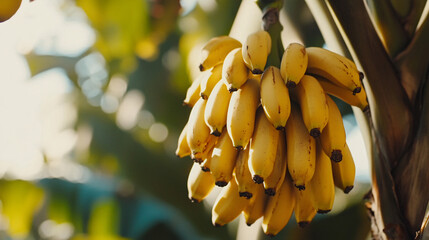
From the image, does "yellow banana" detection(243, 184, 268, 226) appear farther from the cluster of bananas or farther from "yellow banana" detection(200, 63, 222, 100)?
"yellow banana" detection(200, 63, 222, 100)

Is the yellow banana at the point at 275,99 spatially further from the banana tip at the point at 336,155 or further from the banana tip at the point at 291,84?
the banana tip at the point at 336,155

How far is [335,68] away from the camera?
102cm

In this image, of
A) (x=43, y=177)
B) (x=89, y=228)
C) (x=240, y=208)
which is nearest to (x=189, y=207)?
(x=89, y=228)

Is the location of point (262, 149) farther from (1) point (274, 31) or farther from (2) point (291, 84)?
(1) point (274, 31)

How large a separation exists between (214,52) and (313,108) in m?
0.30

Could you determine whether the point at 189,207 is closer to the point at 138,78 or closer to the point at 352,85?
the point at 138,78

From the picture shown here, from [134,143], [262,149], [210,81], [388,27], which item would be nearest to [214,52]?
[210,81]

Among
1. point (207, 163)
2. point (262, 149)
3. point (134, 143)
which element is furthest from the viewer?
point (134, 143)

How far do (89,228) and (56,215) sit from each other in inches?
9.0

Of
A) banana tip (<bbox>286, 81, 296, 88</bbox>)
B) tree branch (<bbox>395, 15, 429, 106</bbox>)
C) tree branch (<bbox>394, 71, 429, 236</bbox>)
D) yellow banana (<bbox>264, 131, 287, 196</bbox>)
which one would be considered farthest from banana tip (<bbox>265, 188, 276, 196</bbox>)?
tree branch (<bbox>395, 15, 429, 106</bbox>)

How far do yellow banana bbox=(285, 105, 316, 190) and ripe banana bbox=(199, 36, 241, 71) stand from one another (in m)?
0.23

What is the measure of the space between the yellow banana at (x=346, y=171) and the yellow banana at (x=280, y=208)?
0.33 feet

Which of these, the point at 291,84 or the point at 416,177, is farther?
the point at 416,177

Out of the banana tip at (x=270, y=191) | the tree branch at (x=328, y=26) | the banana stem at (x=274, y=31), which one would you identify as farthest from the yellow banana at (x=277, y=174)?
the tree branch at (x=328, y=26)
